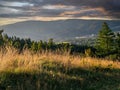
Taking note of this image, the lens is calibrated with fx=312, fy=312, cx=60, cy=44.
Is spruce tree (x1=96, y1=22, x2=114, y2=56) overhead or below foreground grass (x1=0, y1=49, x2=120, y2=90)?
below

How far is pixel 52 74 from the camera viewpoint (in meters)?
12.5

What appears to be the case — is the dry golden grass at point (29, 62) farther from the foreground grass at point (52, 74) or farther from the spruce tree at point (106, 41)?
the spruce tree at point (106, 41)

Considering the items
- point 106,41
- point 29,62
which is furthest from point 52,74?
point 106,41

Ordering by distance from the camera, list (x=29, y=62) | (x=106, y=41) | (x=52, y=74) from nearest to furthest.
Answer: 1. (x=52, y=74)
2. (x=29, y=62)
3. (x=106, y=41)

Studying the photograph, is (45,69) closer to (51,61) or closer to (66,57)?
(51,61)

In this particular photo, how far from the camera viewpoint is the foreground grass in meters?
11.2

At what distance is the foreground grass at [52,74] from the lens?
11.2 metres

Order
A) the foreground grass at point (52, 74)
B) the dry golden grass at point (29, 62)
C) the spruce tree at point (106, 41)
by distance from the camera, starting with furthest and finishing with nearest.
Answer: the spruce tree at point (106, 41), the dry golden grass at point (29, 62), the foreground grass at point (52, 74)

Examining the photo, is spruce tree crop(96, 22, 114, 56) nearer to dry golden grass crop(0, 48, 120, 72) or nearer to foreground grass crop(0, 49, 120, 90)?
dry golden grass crop(0, 48, 120, 72)

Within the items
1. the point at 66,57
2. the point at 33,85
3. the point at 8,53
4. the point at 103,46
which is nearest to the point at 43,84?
the point at 33,85

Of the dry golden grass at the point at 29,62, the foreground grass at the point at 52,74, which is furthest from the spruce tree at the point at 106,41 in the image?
the foreground grass at the point at 52,74

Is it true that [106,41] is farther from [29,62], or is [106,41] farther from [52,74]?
[52,74]

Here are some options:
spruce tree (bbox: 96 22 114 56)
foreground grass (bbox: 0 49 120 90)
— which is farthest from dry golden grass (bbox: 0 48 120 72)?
spruce tree (bbox: 96 22 114 56)

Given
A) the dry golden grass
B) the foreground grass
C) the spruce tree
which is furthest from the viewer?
the spruce tree
